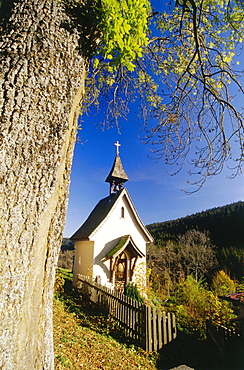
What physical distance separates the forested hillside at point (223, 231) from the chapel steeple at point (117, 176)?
70.2ft

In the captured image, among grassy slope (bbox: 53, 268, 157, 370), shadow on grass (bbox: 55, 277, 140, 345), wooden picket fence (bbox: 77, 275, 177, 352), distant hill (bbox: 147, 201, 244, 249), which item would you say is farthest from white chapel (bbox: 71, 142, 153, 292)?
distant hill (bbox: 147, 201, 244, 249)

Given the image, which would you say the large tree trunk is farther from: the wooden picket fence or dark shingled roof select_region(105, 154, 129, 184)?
dark shingled roof select_region(105, 154, 129, 184)

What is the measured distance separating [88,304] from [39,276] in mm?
10374

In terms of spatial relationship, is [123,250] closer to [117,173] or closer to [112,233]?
[112,233]

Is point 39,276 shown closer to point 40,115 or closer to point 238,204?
point 40,115

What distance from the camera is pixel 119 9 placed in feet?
7.02

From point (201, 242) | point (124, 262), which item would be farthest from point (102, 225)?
point (201, 242)

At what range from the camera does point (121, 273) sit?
13930 mm

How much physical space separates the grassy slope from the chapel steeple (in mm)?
11062

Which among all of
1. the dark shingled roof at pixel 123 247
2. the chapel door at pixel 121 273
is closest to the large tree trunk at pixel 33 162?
the dark shingled roof at pixel 123 247

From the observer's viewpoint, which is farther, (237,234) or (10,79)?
(237,234)

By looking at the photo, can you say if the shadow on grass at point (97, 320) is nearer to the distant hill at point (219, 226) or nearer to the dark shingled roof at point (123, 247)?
the dark shingled roof at point (123, 247)

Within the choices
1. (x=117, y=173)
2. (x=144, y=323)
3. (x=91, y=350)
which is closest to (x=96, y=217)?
(x=117, y=173)

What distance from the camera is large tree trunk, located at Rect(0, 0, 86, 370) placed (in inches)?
58.0
